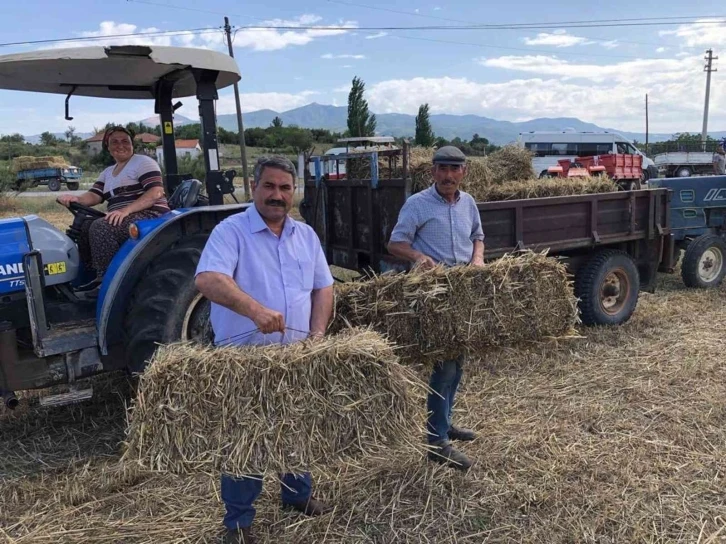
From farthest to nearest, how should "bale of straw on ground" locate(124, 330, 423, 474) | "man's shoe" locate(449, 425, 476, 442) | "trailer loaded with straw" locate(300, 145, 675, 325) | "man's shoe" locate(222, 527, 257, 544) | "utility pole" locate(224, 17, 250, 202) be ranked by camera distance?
"utility pole" locate(224, 17, 250, 202), "trailer loaded with straw" locate(300, 145, 675, 325), "man's shoe" locate(449, 425, 476, 442), "man's shoe" locate(222, 527, 257, 544), "bale of straw on ground" locate(124, 330, 423, 474)

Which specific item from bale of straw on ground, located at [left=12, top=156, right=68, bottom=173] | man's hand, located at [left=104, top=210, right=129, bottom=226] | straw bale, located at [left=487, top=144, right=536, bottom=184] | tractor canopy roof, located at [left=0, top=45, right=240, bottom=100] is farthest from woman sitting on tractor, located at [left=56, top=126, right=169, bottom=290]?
bale of straw on ground, located at [left=12, top=156, right=68, bottom=173]

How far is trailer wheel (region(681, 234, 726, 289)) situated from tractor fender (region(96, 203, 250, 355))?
6.07 meters

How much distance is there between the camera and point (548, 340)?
11.8ft

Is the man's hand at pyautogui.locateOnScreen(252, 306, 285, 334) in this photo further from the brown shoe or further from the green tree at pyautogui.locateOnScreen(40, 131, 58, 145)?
the green tree at pyautogui.locateOnScreen(40, 131, 58, 145)

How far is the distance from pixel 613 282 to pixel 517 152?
171 cm

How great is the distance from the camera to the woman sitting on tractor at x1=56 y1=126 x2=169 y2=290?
3953 millimetres

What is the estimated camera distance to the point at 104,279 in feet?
12.7

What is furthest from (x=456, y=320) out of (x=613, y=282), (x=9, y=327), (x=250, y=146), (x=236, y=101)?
(x=250, y=146)

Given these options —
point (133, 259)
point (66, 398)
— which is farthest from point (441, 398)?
point (66, 398)

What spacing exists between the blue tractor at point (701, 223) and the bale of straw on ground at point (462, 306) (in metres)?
5.17

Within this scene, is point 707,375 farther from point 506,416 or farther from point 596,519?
point 596,519

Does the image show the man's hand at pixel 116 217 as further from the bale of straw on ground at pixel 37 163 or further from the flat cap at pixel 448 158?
the bale of straw on ground at pixel 37 163

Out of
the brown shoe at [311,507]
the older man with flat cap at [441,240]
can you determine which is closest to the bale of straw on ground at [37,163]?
the older man with flat cap at [441,240]

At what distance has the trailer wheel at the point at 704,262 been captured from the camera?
305 inches
